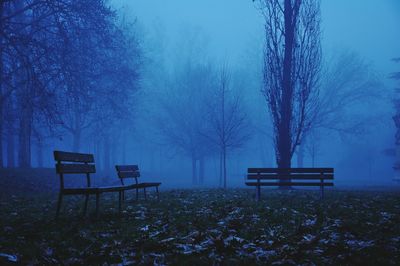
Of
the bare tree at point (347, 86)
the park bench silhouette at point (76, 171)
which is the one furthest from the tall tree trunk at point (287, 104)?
the bare tree at point (347, 86)

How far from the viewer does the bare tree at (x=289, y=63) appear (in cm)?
1555

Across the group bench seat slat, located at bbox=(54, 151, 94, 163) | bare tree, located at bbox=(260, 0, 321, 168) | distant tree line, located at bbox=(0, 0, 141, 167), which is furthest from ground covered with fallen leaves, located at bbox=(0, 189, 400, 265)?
bare tree, located at bbox=(260, 0, 321, 168)

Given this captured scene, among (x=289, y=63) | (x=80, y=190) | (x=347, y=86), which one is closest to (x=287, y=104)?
(x=289, y=63)

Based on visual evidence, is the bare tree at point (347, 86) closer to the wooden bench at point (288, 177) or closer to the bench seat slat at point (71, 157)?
the wooden bench at point (288, 177)

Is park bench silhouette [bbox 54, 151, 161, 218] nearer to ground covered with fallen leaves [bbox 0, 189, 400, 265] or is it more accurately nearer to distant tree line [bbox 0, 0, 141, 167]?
ground covered with fallen leaves [bbox 0, 189, 400, 265]

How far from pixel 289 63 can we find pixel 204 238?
12697mm

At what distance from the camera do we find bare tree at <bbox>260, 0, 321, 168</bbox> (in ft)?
51.0

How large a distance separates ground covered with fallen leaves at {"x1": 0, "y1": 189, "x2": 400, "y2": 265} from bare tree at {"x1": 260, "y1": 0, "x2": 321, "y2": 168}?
29.2 ft

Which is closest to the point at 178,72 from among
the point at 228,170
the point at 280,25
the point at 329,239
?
the point at 280,25

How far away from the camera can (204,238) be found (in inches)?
177

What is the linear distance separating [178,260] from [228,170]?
52.6 metres

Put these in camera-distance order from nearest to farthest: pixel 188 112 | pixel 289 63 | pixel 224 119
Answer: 1. pixel 289 63
2. pixel 224 119
3. pixel 188 112

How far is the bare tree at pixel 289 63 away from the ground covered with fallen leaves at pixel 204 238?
29.2 feet

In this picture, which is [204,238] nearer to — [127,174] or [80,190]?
[80,190]
